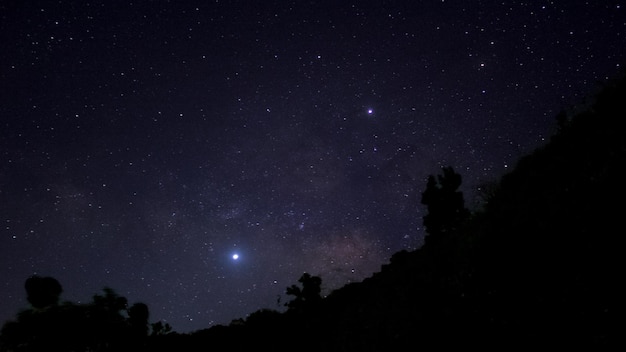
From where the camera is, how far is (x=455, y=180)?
2439 centimetres

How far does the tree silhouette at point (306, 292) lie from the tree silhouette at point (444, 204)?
7.79 meters

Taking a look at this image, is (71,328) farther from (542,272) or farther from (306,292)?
(306,292)

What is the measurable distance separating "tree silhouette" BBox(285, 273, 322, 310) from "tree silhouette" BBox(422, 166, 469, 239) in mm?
7790

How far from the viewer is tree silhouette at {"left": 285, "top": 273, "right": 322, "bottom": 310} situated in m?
24.2

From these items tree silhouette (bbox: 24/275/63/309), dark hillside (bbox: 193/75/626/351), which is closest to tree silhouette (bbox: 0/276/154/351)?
tree silhouette (bbox: 24/275/63/309)

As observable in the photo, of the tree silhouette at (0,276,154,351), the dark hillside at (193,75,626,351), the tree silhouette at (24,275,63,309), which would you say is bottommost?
the dark hillside at (193,75,626,351)

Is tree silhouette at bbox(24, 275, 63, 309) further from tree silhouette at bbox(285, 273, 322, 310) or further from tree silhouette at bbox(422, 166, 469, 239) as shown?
tree silhouette at bbox(422, 166, 469, 239)

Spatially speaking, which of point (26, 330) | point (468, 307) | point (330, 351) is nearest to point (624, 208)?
point (468, 307)

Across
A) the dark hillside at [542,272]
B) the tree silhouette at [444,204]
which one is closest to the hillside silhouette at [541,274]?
the dark hillside at [542,272]

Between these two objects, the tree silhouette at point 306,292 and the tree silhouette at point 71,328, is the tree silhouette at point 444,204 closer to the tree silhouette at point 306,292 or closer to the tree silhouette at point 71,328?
the tree silhouette at point 306,292

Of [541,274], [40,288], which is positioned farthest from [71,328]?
[541,274]

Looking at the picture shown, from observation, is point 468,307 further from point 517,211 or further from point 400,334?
point 517,211

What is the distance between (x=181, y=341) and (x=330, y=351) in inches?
558

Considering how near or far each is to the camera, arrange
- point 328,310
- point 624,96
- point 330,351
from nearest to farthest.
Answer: point 624,96
point 330,351
point 328,310
